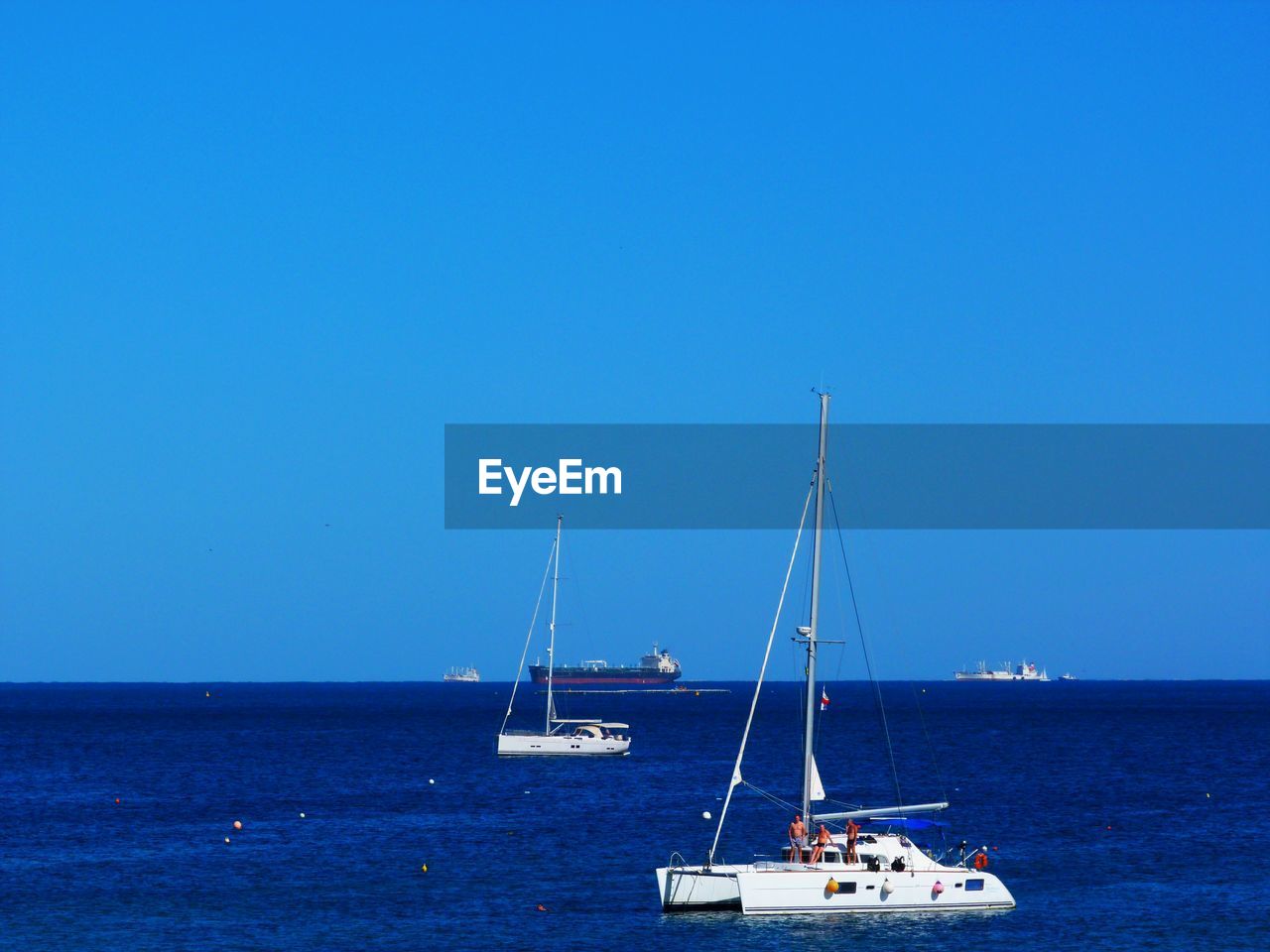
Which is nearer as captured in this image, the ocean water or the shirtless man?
the ocean water

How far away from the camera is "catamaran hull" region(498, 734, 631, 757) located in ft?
431

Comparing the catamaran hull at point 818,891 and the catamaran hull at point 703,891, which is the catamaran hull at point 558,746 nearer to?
the catamaran hull at point 818,891

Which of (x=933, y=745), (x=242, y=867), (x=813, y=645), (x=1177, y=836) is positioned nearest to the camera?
(x=813, y=645)

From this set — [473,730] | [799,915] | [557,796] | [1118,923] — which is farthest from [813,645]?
[473,730]

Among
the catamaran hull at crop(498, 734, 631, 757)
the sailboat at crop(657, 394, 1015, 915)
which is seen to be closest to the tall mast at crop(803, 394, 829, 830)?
the sailboat at crop(657, 394, 1015, 915)

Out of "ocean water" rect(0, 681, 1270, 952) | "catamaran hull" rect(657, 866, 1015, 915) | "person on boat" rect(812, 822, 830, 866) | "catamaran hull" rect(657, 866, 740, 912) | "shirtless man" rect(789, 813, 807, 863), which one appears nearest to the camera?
"ocean water" rect(0, 681, 1270, 952)

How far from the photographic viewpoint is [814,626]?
2391 inches

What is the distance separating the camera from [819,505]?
6191 cm

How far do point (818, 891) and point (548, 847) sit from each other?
75.4ft

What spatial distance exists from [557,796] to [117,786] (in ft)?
104

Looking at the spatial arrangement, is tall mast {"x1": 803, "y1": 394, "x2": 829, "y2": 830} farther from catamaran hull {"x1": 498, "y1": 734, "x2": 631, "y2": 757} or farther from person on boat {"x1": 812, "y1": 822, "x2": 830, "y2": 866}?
catamaran hull {"x1": 498, "y1": 734, "x2": 631, "y2": 757}

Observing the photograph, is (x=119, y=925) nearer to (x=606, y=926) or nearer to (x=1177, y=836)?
(x=606, y=926)

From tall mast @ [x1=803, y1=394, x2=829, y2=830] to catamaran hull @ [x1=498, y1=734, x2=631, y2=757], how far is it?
2837 inches

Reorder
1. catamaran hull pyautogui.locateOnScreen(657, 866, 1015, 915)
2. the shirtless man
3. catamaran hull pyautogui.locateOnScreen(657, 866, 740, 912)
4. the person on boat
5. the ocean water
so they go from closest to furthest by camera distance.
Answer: the ocean water < catamaran hull pyautogui.locateOnScreen(657, 866, 1015, 915) < catamaran hull pyautogui.locateOnScreen(657, 866, 740, 912) < the person on boat < the shirtless man
